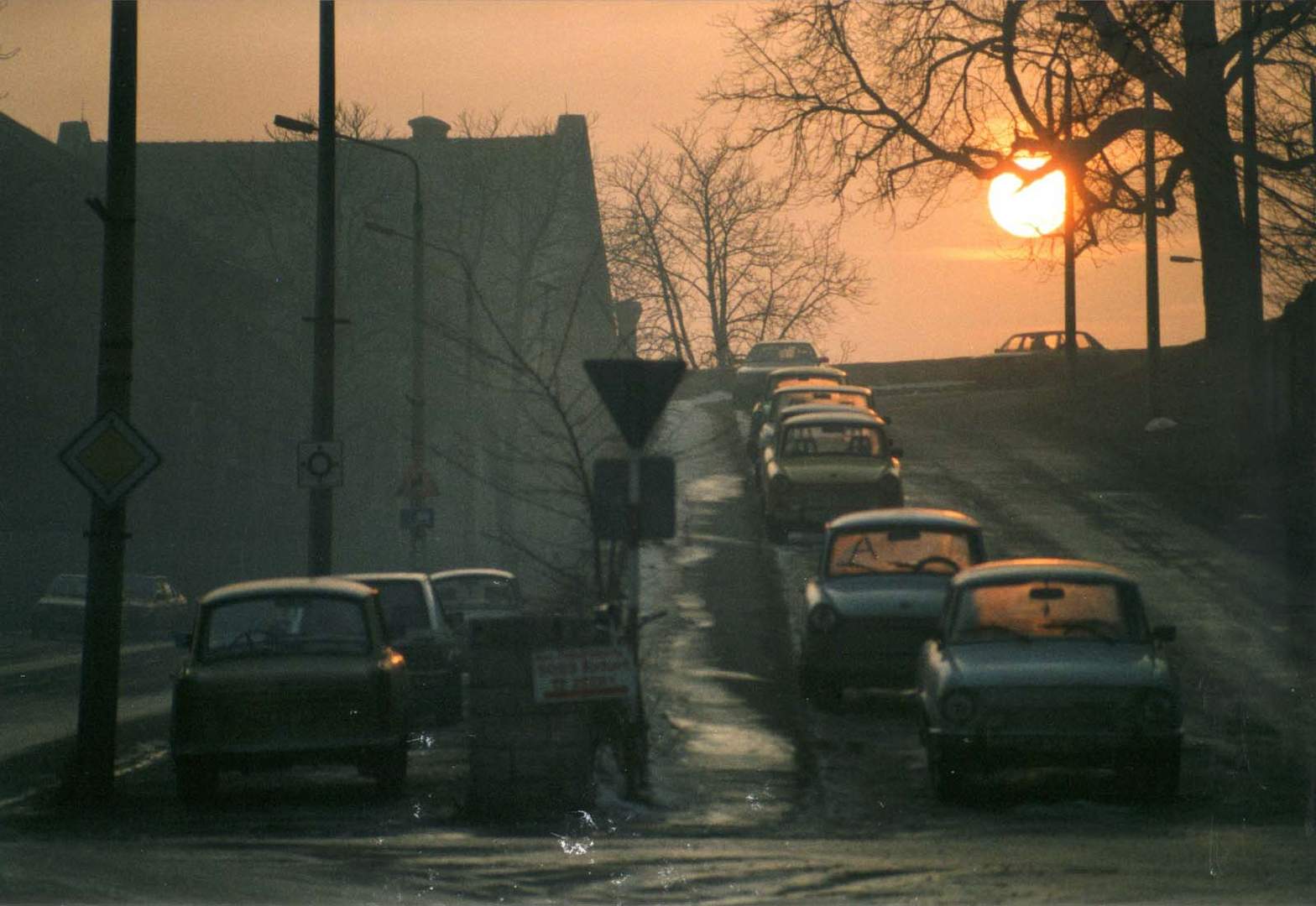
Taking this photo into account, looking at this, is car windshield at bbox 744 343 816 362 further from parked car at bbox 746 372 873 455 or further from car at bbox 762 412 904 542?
car at bbox 762 412 904 542

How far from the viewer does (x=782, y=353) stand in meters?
47.9

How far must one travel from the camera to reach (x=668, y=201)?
79.0 meters

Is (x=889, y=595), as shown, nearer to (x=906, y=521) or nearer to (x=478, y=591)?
(x=906, y=521)

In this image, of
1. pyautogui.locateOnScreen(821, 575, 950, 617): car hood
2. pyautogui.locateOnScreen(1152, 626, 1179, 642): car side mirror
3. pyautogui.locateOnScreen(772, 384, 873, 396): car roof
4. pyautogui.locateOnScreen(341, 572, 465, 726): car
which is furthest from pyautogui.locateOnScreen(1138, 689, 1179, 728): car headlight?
pyautogui.locateOnScreen(772, 384, 873, 396): car roof

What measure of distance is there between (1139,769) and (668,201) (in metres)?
67.7

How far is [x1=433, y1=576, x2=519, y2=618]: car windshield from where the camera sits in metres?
24.1

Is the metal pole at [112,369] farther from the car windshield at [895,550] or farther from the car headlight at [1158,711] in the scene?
the car headlight at [1158,711]

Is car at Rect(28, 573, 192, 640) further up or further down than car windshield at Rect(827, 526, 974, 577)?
further down

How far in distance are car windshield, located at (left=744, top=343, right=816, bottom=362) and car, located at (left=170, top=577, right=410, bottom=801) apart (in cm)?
3363

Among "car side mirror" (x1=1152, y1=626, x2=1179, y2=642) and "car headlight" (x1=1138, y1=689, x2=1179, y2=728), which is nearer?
"car headlight" (x1=1138, y1=689, x2=1179, y2=728)

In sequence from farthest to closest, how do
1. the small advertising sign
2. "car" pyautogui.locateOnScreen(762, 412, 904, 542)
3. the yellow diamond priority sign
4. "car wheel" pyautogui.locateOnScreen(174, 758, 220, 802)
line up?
"car" pyautogui.locateOnScreen(762, 412, 904, 542), the yellow diamond priority sign, "car wheel" pyautogui.locateOnScreen(174, 758, 220, 802), the small advertising sign

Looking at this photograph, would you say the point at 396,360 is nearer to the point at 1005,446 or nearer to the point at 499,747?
the point at 1005,446

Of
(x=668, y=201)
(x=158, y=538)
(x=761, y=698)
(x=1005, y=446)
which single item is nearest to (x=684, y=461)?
(x=1005, y=446)

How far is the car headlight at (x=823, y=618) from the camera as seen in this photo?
16953 millimetres
